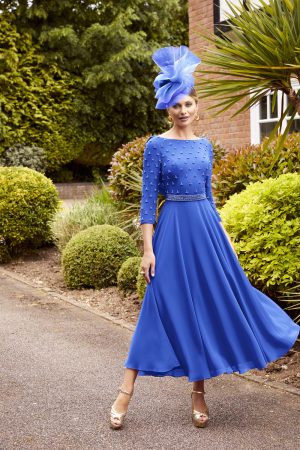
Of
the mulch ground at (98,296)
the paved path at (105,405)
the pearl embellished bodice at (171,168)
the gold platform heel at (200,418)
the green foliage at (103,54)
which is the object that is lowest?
the mulch ground at (98,296)

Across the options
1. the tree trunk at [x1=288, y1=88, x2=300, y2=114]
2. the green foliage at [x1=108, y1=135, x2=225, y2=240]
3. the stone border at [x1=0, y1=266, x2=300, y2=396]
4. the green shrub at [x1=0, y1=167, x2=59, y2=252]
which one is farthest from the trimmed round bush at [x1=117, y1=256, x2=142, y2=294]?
the tree trunk at [x1=288, y1=88, x2=300, y2=114]

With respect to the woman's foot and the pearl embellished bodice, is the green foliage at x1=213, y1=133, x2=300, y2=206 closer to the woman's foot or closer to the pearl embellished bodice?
the pearl embellished bodice

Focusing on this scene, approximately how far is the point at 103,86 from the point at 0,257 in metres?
10.5

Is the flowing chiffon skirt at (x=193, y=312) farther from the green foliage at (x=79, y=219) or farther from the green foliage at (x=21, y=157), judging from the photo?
the green foliage at (x=21, y=157)

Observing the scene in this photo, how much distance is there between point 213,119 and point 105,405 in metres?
8.91

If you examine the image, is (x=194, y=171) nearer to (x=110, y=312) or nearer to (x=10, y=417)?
(x=10, y=417)

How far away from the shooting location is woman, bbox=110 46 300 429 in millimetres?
3484

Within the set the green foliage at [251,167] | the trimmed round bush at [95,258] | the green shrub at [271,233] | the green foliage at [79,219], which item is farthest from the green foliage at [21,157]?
the green shrub at [271,233]

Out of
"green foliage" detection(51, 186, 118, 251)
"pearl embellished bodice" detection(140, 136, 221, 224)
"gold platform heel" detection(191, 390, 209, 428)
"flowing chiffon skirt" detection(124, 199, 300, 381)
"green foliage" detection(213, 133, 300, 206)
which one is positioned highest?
"pearl embellished bodice" detection(140, 136, 221, 224)

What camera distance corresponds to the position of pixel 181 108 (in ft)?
11.6

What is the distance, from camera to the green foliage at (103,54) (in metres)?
18.3

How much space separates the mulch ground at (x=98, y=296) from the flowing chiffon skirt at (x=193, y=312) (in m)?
1.06

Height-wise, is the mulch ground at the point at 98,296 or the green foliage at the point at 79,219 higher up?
the green foliage at the point at 79,219

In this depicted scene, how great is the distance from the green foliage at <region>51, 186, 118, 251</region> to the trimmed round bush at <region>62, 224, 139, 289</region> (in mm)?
1357
